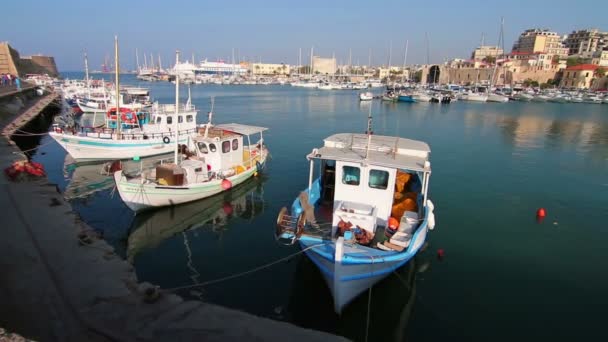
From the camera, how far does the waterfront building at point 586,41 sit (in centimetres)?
16775

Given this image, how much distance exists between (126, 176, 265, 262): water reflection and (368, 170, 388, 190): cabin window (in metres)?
7.44

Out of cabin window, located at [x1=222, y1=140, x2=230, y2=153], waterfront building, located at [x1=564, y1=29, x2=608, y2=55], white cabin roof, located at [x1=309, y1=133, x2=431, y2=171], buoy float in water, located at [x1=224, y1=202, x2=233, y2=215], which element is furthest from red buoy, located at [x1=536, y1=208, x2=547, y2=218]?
waterfront building, located at [x1=564, y1=29, x2=608, y2=55]

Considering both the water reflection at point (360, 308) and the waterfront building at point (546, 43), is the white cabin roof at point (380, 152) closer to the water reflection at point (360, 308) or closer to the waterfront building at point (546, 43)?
the water reflection at point (360, 308)

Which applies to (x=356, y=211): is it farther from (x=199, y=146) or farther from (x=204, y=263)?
(x=199, y=146)

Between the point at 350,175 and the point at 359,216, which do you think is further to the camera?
the point at 350,175

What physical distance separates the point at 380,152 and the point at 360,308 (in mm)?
5224

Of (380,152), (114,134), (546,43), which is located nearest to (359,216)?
(380,152)

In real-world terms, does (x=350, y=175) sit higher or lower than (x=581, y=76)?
lower

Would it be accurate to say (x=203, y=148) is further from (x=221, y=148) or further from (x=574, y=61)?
(x=574, y=61)

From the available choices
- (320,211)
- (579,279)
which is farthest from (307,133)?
(579,279)

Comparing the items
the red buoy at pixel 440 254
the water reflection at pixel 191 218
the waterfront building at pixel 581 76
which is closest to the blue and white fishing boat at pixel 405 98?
the water reflection at pixel 191 218

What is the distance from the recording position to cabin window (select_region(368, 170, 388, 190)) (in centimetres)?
1102

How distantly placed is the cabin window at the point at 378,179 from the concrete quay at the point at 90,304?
18.0 feet

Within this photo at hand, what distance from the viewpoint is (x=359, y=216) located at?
10148mm
